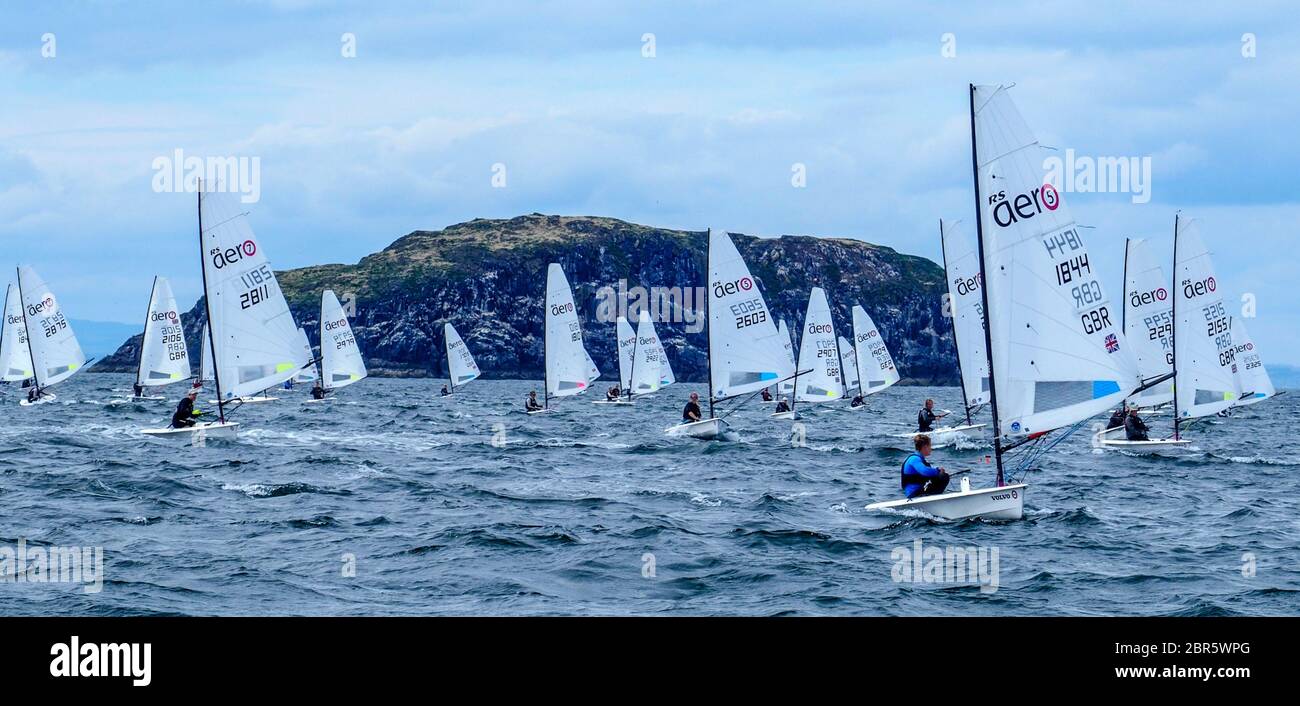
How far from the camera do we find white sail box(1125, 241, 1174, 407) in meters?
38.0

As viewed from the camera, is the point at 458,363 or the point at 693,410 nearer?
the point at 693,410

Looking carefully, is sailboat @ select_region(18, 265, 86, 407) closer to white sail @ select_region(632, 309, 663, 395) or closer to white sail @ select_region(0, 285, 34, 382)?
white sail @ select_region(0, 285, 34, 382)

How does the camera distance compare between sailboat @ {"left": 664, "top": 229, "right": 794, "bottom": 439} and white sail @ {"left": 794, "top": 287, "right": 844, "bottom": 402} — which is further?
white sail @ {"left": 794, "top": 287, "right": 844, "bottom": 402}

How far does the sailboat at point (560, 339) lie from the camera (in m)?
56.9

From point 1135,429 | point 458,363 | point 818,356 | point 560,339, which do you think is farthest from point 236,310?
point 458,363

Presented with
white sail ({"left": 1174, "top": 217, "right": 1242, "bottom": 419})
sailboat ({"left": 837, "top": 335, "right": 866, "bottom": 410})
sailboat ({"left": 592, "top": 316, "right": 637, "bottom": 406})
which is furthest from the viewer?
sailboat ({"left": 837, "top": 335, "right": 866, "bottom": 410})

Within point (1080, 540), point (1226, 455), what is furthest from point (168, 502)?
point (1226, 455)

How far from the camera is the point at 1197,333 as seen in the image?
35844 millimetres

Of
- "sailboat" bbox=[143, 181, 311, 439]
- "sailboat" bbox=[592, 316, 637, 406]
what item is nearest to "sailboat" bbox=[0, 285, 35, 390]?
"sailboat" bbox=[592, 316, 637, 406]

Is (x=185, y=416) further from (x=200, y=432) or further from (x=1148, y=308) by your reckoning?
(x=1148, y=308)

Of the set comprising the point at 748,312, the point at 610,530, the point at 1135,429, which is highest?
the point at 748,312

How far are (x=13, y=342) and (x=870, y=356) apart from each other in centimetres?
4986

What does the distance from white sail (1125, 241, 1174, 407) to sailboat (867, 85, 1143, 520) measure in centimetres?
2067
